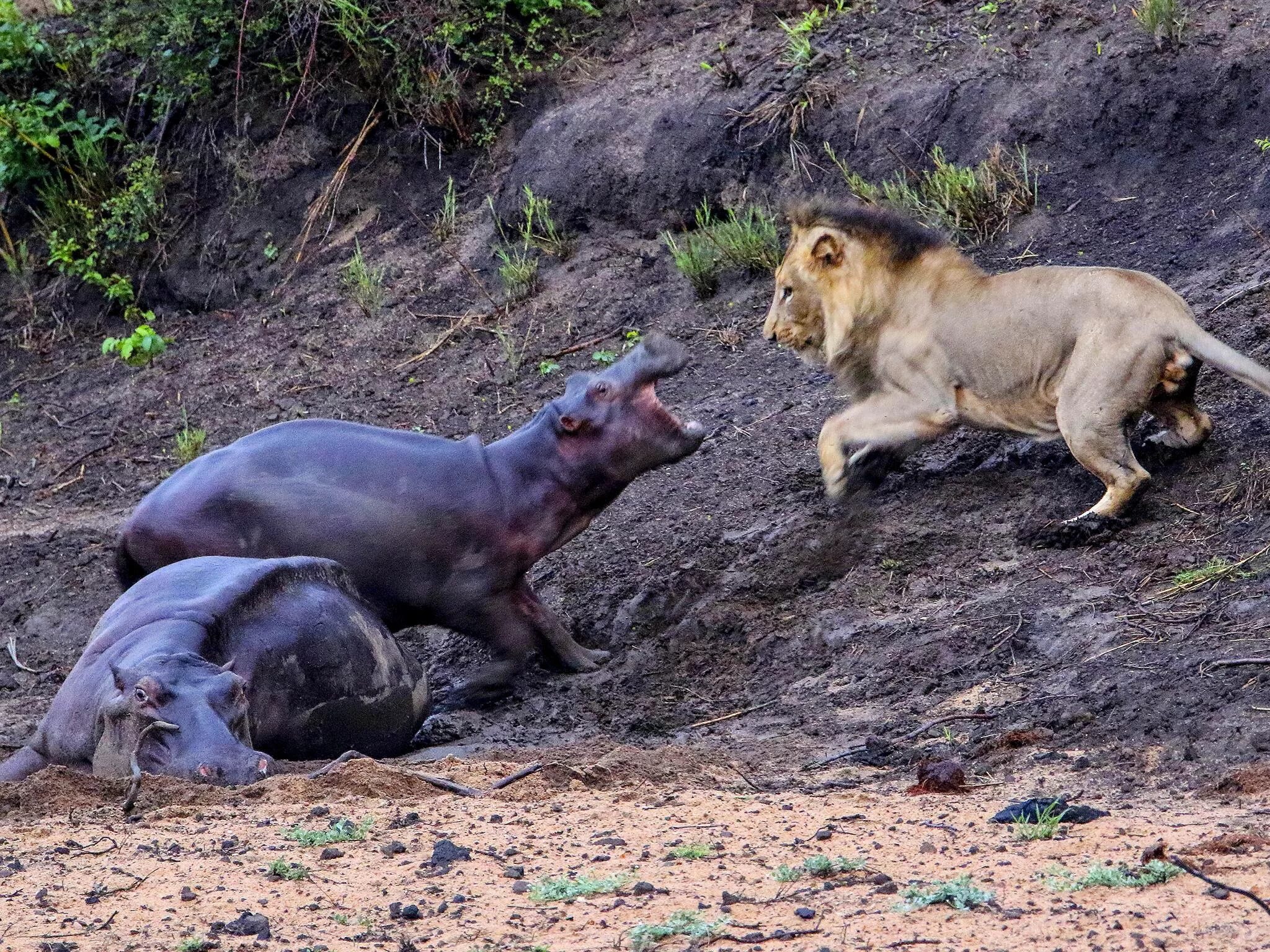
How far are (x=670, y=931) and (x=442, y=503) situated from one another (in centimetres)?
434

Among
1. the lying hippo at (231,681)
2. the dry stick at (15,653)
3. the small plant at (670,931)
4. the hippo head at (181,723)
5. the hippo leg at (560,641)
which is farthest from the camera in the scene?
the dry stick at (15,653)

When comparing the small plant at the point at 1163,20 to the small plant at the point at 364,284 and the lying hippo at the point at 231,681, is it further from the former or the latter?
the lying hippo at the point at 231,681

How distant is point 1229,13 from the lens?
10.1 metres

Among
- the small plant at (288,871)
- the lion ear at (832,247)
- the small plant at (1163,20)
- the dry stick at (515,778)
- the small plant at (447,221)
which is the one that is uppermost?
the small plant at (1163,20)

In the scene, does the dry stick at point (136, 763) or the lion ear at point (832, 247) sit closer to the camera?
the dry stick at point (136, 763)

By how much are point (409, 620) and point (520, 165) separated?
516cm

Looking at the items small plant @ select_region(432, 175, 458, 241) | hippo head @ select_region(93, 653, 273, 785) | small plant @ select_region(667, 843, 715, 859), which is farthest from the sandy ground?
small plant @ select_region(432, 175, 458, 241)

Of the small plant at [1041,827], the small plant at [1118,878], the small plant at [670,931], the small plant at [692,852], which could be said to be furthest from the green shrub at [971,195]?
the small plant at [670,931]

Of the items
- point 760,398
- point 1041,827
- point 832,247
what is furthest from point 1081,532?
point 1041,827

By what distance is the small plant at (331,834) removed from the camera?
4500mm

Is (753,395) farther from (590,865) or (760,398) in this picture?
(590,865)

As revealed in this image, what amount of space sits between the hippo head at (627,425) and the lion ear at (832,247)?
0.82m

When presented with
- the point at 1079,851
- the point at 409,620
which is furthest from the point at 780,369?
the point at 1079,851

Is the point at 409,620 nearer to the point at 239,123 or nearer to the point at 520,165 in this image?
the point at 520,165
